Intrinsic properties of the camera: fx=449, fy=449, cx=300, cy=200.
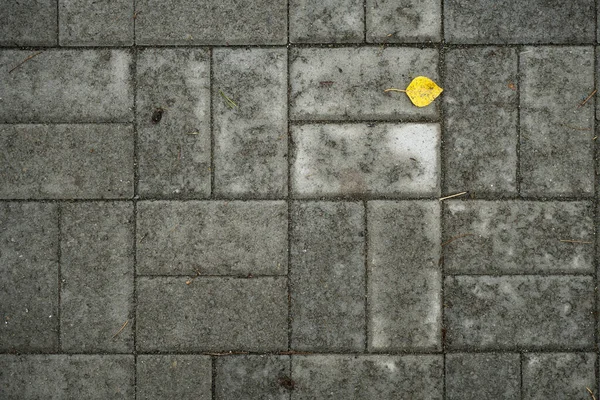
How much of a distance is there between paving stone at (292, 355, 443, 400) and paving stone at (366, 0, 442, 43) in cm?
182

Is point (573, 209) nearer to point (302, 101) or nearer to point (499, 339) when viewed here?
point (499, 339)

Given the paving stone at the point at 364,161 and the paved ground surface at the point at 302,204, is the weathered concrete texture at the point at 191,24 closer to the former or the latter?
the paved ground surface at the point at 302,204

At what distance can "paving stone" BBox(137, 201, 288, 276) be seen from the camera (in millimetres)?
2551

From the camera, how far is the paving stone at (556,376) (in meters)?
2.52

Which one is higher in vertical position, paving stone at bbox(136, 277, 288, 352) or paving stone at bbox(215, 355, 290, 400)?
paving stone at bbox(136, 277, 288, 352)

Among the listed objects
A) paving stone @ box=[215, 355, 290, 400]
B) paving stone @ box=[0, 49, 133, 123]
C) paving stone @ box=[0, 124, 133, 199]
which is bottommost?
paving stone @ box=[215, 355, 290, 400]

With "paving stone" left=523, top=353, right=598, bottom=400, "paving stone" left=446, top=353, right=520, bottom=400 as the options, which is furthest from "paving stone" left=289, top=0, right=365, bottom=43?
"paving stone" left=523, top=353, right=598, bottom=400

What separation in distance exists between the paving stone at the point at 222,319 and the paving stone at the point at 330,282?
106mm

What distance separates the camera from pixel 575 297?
2.54 m

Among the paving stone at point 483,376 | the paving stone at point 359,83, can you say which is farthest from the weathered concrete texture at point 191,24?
the paving stone at point 483,376

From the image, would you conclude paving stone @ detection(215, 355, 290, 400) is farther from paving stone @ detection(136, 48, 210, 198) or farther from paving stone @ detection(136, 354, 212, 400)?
paving stone @ detection(136, 48, 210, 198)

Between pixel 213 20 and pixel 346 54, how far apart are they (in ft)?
2.60

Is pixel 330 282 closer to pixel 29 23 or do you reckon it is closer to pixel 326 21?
pixel 326 21

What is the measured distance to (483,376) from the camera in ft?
8.29
